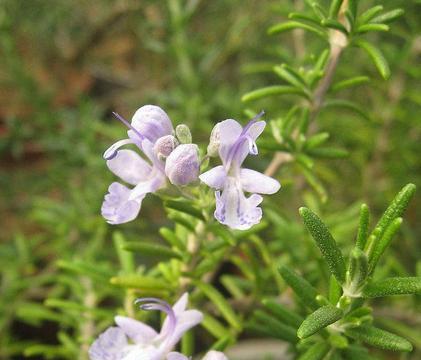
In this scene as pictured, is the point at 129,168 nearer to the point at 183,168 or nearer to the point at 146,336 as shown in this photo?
the point at 183,168

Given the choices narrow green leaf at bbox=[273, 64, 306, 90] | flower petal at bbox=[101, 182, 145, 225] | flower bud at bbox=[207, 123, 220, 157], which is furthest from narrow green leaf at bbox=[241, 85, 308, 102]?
flower petal at bbox=[101, 182, 145, 225]

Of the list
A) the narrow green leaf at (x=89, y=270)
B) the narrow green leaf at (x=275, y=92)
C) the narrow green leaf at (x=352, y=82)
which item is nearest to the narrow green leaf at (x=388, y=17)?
the narrow green leaf at (x=352, y=82)

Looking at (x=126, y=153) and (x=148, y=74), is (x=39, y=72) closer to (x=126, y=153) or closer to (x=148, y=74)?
(x=148, y=74)

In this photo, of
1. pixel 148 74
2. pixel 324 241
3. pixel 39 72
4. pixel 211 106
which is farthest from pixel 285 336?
pixel 39 72

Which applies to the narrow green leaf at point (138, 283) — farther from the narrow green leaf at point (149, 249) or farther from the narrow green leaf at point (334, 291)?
the narrow green leaf at point (334, 291)

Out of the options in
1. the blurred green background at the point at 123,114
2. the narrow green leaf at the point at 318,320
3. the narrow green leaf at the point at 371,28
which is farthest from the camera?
the blurred green background at the point at 123,114

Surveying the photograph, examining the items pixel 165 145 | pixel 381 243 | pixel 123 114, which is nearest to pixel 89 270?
pixel 165 145

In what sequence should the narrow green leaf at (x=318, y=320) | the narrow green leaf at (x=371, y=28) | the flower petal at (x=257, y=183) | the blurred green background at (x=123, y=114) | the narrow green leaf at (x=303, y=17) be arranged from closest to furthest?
1. the narrow green leaf at (x=318, y=320)
2. the flower petal at (x=257, y=183)
3. the narrow green leaf at (x=371, y=28)
4. the narrow green leaf at (x=303, y=17)
5. the blurred green background at (x=123, y=114)
